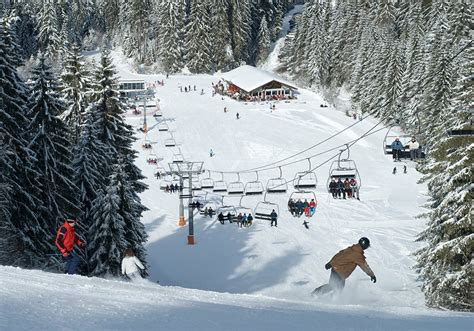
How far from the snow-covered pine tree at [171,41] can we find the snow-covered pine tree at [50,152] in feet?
264

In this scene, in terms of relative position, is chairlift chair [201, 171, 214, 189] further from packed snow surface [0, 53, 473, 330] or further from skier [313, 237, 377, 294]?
skier [313, 237, 377, 294]

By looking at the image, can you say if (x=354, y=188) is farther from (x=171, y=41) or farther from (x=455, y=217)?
(x=171, y=41)

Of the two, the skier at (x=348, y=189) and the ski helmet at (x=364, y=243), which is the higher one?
the skier at (x=348, y=189)

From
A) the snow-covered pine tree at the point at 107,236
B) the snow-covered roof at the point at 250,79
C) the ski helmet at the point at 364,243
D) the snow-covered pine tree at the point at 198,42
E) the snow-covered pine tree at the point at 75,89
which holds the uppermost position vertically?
the snow-covered pine tree at the point at 198,42

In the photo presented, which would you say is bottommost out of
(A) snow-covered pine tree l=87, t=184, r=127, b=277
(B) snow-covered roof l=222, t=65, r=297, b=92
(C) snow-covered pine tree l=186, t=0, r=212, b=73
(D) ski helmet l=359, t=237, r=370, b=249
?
(A) snow-covered pine tree l=87, t=184, r=127, b=277

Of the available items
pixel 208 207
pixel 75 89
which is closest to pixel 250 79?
pixel 208 207

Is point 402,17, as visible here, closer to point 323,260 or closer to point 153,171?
point 153,171

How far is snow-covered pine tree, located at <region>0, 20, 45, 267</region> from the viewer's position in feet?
63.4

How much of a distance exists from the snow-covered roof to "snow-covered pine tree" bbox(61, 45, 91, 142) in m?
55.7

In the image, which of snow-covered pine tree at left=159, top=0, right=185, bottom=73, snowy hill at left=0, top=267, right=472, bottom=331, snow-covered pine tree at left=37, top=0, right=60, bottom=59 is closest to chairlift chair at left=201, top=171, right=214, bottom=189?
snowy hill at left=0, top=267, right=472, bottom=331

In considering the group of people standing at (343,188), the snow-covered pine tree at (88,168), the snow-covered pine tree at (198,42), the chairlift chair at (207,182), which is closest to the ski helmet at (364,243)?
the snow-covered pine tree at (88,168)

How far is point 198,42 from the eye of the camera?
331 ft

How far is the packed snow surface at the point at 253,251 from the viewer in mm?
6570

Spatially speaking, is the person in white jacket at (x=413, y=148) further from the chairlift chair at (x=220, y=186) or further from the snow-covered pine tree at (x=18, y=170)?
the snow-covered pine tree at (x=18, y=170)
